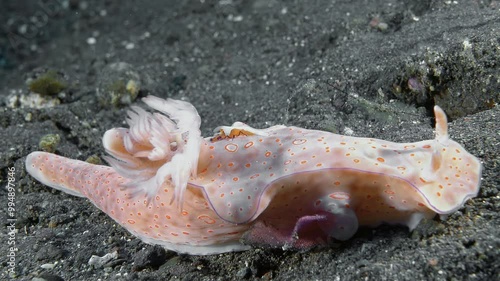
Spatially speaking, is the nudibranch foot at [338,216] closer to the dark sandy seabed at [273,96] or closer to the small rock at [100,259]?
the dark sandy seabed at [273,96]

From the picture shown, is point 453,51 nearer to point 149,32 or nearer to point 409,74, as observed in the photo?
point 409,74

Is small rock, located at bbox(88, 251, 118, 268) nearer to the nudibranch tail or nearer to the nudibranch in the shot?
the nudibranch

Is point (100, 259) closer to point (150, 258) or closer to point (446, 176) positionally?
point (150, 258)

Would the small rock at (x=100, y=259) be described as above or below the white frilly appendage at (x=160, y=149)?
below

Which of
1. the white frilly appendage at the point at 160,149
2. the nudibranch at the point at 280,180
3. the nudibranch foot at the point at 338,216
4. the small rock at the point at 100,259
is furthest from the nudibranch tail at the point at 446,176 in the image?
the small rock at the point at 100,259

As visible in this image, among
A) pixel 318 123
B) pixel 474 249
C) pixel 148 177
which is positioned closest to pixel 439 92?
pixel 318 123

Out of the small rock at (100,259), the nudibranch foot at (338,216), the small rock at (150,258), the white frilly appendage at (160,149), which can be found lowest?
the small rock at (100,259)

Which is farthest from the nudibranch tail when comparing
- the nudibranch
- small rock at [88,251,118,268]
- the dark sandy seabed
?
small rock at [88,251,118,268]
